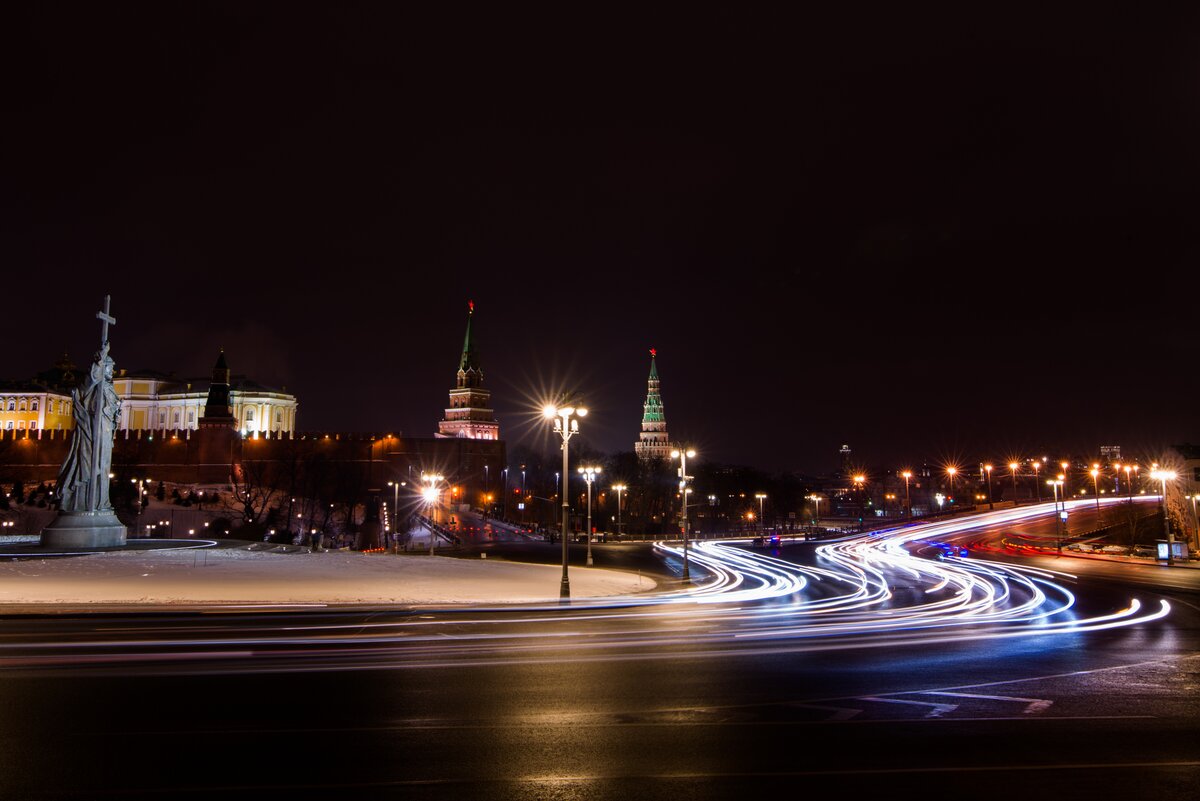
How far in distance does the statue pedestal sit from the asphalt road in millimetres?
18438

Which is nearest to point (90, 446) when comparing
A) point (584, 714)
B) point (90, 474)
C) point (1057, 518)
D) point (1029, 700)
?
point (90, 474)

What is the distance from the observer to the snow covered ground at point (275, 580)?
69.1 ft

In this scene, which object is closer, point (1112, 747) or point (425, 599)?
point (1112, 747)

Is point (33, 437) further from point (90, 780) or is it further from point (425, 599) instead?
point (90, 780)

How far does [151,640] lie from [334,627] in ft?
10.7

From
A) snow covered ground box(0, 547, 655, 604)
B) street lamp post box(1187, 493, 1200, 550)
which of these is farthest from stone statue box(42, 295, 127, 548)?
street lamp post box(1187, 493, 1200, 550)

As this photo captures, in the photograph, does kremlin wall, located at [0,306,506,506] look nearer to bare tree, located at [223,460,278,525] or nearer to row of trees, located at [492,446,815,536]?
bare tree, located at [223,460,278,525]

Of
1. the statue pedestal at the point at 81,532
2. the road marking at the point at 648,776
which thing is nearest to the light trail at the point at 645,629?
the road marking at the point at 648,776

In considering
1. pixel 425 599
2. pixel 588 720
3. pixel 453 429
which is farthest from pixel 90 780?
pixel 453 429

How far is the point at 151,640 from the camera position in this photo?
13742 mm

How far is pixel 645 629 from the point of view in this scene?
16.2 m

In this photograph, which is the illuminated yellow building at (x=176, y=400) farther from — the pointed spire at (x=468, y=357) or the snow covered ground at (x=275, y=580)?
the snow covered ground at (x=275, y=580)

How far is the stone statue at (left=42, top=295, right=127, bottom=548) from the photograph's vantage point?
104 feet

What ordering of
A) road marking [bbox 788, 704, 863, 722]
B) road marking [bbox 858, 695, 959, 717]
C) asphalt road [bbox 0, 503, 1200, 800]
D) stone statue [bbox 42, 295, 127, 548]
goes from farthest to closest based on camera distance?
stone statue [bbox 42, 295, 127, 548] < road marking [bbox 858, 695, 959, 717] < road marking [bbox 788, 704, 863, 722] < asphalt road [bbox 0, 503, 1200, 800]
